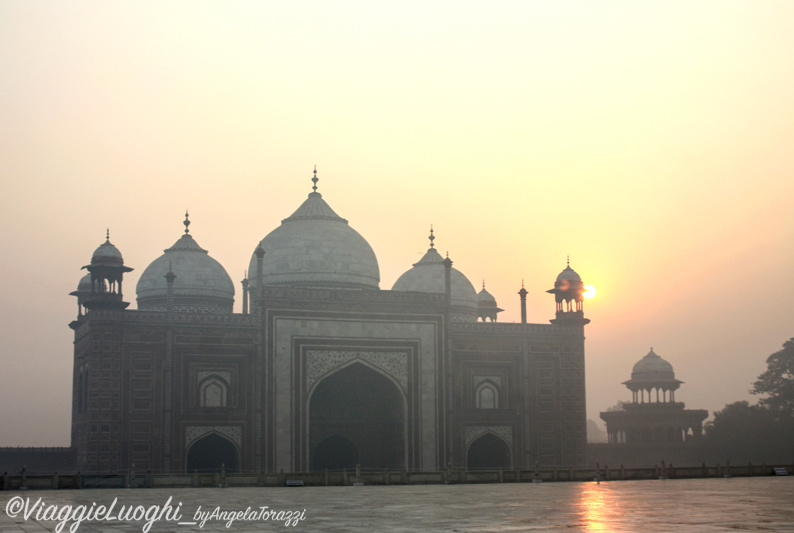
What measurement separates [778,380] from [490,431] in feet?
70.9

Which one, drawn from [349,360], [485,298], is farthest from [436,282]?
[349,360]

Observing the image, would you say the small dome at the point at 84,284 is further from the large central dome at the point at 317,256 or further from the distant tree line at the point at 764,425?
the distant tree line at the point at 764,425

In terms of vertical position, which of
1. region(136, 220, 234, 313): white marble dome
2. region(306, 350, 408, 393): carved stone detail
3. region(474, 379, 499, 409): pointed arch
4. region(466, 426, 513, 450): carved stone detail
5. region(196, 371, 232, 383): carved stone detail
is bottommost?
region(466, 426, 513, 450): carved stone detail

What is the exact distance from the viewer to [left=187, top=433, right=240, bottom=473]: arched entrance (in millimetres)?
33344

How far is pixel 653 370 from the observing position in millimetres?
51656


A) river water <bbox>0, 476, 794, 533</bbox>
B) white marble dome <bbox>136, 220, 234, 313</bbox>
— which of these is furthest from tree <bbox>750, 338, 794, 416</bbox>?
river water <bbox>0, 476, 794, 533</bbox>

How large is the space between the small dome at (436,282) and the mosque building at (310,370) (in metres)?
3.82

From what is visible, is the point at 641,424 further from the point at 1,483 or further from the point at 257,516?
the point at 257,516

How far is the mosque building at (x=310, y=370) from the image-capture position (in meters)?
32.4

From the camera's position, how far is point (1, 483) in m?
23.4

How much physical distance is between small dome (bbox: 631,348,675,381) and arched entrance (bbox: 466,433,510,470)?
1717 cm

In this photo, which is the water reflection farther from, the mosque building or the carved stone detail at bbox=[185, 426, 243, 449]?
the carved stone detail at bbox=[185, 426, 243, 449]

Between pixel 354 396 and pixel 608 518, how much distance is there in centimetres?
2437

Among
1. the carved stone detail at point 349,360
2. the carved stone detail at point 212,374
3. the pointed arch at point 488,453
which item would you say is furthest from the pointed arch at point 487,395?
Answer: the carved stone detail at point 212,374
